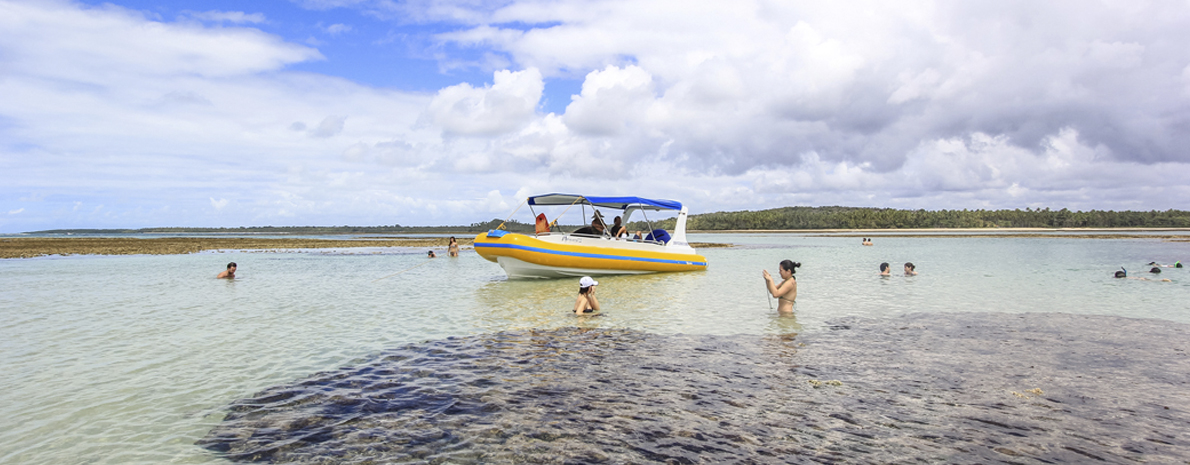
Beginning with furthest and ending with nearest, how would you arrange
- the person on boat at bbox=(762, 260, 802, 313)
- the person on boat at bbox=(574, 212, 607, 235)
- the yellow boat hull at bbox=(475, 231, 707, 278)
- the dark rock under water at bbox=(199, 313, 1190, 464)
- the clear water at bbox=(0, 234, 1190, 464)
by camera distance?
the person on boat at bbox=(574, 212, 607, 235), the yellow boat hull at bbox=(475, 231, 707, 278), the person on boat at bbox=(762, 260, 802, 313), the clear water at bbox=(0, 234, 1190, 464), the dark rock under water at bbox=(199, 313, 1190, 464)

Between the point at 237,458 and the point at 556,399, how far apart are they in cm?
319

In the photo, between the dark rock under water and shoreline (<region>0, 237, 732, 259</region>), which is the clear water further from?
shoreline (<region>0, 237, 732, 259</region>)

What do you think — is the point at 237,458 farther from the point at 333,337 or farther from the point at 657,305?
the point at 657,305

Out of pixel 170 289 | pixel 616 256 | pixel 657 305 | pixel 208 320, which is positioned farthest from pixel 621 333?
pixel 170 289

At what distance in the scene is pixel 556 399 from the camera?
22.8ft

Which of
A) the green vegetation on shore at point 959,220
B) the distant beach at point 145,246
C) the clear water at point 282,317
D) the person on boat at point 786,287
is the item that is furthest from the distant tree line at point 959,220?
the person on boat at point 786,287

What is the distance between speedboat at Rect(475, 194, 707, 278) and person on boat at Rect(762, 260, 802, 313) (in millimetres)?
9306

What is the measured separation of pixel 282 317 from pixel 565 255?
9612 millimetres

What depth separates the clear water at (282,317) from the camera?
6516 millimetres

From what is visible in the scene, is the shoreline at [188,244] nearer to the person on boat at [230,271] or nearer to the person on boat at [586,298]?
the person on boat at [230,271]

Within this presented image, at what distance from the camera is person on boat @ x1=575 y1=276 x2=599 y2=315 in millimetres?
13259

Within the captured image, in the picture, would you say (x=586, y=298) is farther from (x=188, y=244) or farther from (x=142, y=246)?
(x=188, y=244)

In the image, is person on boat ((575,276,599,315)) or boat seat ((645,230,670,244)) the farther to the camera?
boat seat ((645,230,670,244))

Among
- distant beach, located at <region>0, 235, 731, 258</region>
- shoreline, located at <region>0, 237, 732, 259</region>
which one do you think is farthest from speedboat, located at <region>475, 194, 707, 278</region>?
distant beach, located at <region>0, 235, 731, 258</region>
